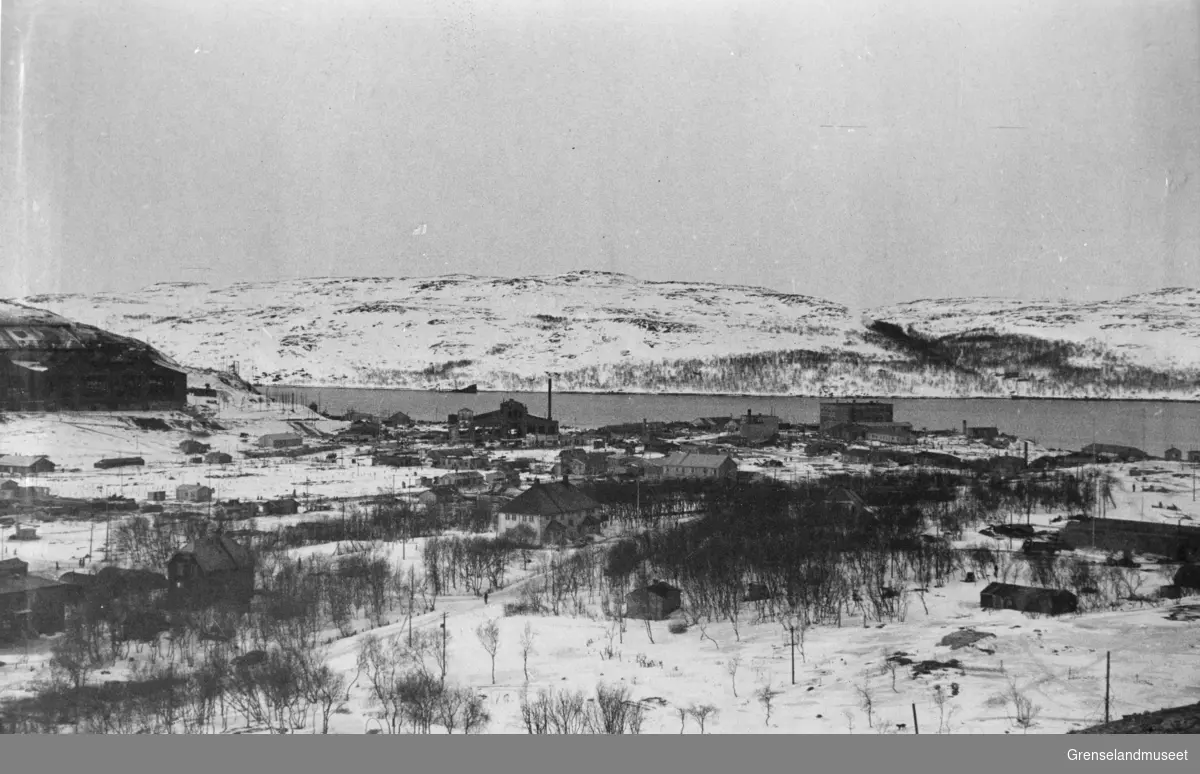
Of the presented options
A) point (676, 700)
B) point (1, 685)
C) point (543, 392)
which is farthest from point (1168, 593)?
point (543, 392)

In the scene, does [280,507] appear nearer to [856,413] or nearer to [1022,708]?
[1022,708]

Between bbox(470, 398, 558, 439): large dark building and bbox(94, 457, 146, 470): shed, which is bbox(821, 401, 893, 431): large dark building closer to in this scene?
bbox(470, 398, 558, 439): large dark building

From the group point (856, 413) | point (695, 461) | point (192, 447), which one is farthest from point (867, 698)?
point (856, 413)

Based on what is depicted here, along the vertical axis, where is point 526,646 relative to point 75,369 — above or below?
below

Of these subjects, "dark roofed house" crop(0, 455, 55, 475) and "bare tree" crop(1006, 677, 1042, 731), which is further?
"dark roofed house" crop(0, 455, 55, 475)

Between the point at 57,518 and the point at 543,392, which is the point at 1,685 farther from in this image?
the point at 543,392

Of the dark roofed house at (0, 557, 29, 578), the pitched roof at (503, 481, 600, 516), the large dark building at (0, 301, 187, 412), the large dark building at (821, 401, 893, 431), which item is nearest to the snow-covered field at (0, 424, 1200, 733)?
the dark roofed house at (0, 557, 29, 578)
